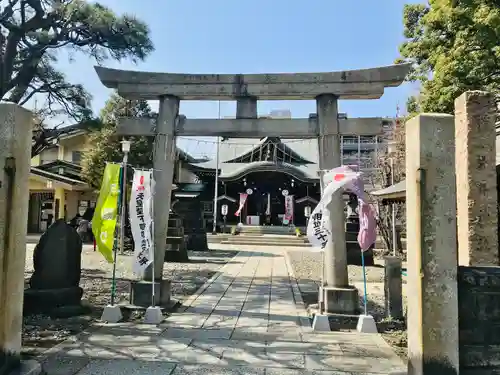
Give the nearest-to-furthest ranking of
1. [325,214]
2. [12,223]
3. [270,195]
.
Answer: [12,223], [325,214], [270,195]

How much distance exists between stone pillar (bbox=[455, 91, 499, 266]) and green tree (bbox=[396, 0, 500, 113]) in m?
4.55

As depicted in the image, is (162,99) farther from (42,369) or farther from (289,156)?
(289,156)

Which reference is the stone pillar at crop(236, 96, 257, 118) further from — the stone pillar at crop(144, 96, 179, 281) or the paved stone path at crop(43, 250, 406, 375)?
the paved stone path at crop(43, 250, 406, 375)

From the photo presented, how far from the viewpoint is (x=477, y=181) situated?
5.99m

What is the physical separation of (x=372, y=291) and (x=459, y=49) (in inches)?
259

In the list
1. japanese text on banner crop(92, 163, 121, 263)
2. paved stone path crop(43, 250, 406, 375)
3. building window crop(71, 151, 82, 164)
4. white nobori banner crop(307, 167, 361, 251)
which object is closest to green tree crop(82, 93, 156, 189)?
building window crop(71, 151, 82, 164)

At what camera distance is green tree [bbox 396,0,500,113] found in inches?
395

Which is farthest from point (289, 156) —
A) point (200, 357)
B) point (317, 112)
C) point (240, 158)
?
point (200, 357)

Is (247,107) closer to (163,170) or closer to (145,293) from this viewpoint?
(163,170)

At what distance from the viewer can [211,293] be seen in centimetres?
986

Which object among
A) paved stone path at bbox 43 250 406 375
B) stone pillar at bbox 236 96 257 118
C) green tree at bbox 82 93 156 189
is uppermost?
green tree at bbox 82 93 156 189

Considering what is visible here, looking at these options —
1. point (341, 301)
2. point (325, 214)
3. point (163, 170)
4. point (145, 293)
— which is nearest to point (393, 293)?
point (341, 301)

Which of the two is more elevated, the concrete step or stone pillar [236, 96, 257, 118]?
stone pillar [236, 96, 257, 118]

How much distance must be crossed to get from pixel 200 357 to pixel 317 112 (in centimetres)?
485
